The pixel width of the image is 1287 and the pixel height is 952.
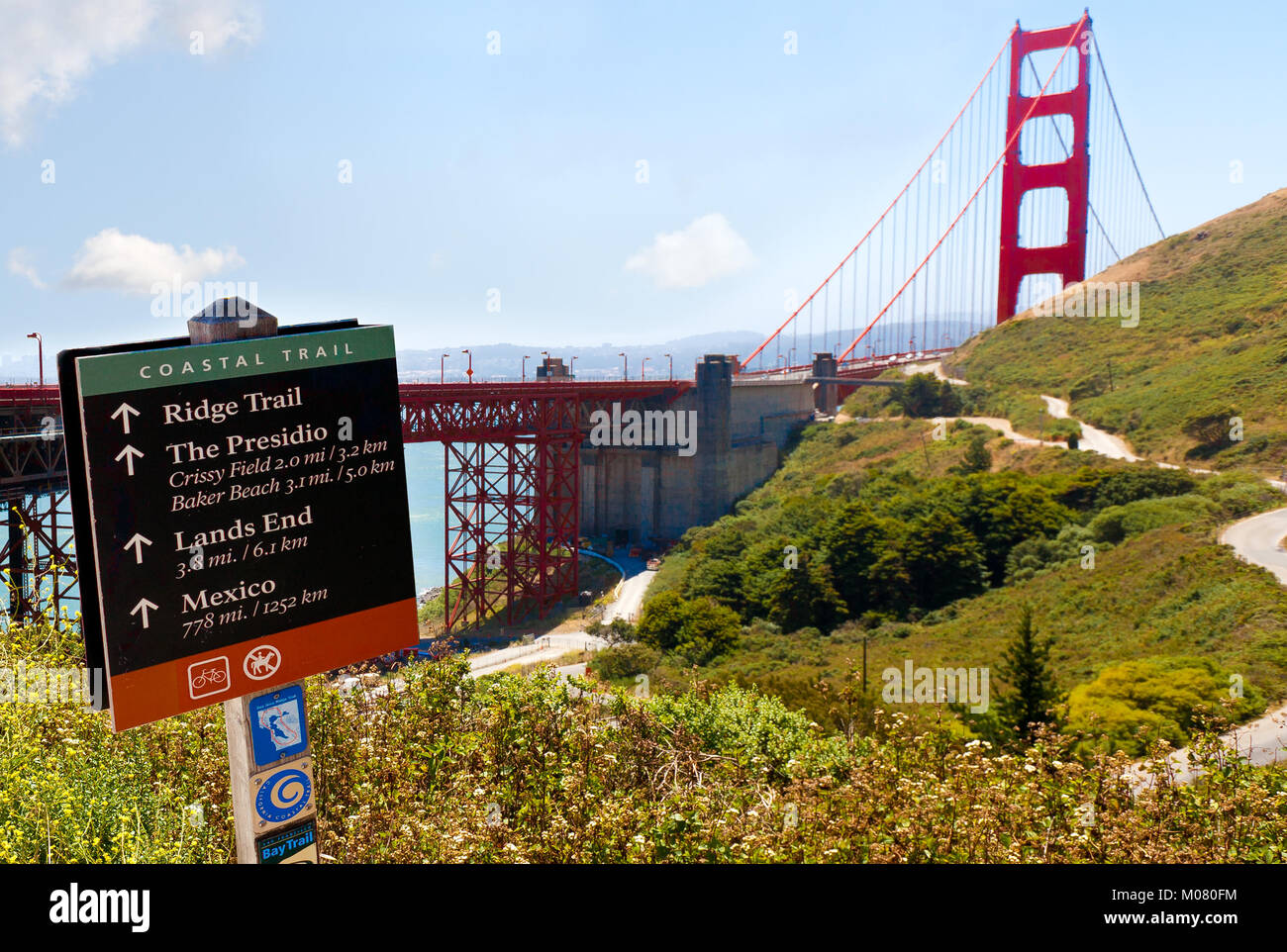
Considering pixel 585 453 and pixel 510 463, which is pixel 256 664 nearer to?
pixel 510 463

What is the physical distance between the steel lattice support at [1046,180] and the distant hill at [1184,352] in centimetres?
272

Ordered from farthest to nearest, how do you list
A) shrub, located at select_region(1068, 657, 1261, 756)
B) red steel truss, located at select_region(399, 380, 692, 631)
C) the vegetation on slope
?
red steel truss, located at select_region(399, 380, 692, 631), shrub, located at select_region(1068, 657, 1261, 756), the vegetation on slope

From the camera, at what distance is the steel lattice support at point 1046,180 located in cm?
6266

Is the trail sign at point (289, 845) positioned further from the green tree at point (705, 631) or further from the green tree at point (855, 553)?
the green tree at point (855, 553)

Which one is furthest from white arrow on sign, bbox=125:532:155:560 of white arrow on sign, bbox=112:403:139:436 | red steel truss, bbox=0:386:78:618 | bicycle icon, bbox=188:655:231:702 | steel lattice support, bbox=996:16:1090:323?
steel lattice support, bbox=996:16:1090:323

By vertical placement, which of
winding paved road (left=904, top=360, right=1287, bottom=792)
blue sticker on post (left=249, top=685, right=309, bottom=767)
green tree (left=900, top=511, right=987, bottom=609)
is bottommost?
green tree (left=900, top=511, right=987, bottom=609)

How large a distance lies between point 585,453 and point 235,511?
1730 inches

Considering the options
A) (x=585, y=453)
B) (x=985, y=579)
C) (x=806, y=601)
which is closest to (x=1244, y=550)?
(x=985, y=579)

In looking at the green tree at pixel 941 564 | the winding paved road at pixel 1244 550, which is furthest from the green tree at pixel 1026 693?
the green tree at pixel 941 564

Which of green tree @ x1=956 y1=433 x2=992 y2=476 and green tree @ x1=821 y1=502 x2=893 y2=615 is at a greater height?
green tree @ x1=956 y1=433 x2=992 y2=476

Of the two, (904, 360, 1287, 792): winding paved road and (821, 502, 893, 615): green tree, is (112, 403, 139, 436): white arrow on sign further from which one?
(821, 502, 893, 615): green tree

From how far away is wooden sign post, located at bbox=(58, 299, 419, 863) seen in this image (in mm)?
4965

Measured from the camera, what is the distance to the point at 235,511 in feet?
17.7
